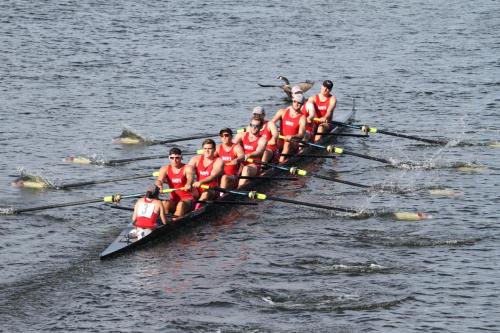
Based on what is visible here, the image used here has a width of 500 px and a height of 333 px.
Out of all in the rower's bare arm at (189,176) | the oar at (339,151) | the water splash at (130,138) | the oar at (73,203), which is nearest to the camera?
the oar at (73,203)

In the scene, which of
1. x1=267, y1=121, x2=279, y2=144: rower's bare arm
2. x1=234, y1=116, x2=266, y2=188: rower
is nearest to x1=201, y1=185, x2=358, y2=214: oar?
x1=234, y1=116, x2=266, y2=188: rower

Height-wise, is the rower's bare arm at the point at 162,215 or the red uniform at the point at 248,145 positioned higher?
the red uniform at the point at 248,145

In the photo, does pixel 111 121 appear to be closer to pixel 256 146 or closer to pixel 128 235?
pixel 256 146

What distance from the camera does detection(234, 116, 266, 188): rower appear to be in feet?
108

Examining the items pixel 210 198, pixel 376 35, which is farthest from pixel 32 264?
pixel 376 35

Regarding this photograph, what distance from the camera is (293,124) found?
36531mm

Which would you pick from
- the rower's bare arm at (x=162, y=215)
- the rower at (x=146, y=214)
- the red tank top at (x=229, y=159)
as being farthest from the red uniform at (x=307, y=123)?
Result: the rower at (x=146, y=214)

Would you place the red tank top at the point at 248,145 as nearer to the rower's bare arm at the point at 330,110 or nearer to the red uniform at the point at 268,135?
the red uniform at the point at 268,135

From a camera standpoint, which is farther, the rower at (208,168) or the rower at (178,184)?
the rower at (208,168)

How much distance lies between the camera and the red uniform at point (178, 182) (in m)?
29.3

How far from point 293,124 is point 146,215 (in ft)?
33.8

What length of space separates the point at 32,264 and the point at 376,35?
132 feet

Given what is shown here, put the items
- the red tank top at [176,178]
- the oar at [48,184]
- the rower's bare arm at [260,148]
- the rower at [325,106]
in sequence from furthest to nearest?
the rower at [325,106] → the rower's bare arm at [260,148] → the oar at [48,184] → the red tank top at [176,178]

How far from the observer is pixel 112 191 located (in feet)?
112
